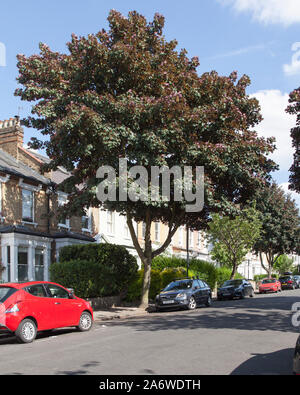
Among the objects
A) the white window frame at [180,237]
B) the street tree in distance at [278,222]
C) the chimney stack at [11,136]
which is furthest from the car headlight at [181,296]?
the street tree in distance at [278,222]

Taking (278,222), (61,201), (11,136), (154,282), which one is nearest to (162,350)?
(154,282)

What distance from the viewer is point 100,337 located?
12.1m

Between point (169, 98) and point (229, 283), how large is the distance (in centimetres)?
1796

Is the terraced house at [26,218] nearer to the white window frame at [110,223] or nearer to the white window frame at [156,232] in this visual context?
the white window frame at [110,223]

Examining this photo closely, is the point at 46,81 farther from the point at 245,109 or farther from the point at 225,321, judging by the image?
the point at 225,321

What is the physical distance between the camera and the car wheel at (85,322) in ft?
45.3

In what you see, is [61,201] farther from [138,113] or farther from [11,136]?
[138,113]

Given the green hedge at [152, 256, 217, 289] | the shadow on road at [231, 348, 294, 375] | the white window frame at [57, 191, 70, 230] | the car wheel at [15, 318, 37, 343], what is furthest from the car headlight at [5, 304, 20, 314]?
the green hedge at [152, 256, 217, 289]

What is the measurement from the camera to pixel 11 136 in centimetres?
2862

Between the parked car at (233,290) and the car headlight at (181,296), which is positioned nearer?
the car headlight at (181,296)

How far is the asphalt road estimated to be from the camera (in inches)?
304

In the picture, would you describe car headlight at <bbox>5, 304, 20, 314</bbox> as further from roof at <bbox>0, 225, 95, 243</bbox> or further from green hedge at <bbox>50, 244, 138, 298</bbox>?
roof at <bbox>0, 225, 95, 243</bbox>

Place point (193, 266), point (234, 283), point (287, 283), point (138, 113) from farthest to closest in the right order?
point (287, 283) → point (193, 266) → point (234, 283) → point (138, 113)

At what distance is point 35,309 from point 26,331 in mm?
606
